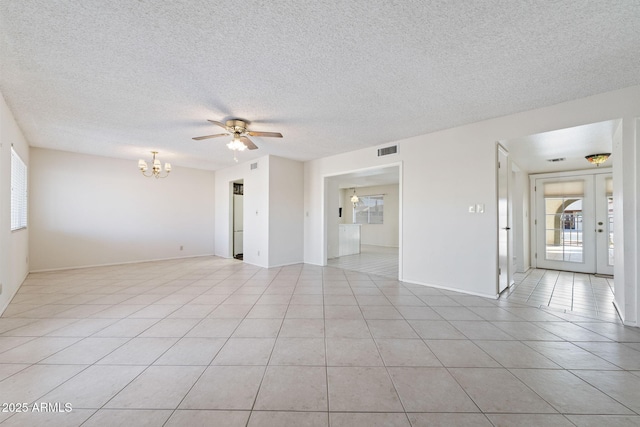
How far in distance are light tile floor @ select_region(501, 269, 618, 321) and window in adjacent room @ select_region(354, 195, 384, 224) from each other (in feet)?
18.5

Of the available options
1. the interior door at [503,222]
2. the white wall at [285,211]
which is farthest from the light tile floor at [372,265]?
the interior door at [503,222]

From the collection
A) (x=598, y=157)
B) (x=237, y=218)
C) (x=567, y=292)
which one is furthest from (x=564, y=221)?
(x=237, y=218)

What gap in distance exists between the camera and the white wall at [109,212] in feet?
17.6

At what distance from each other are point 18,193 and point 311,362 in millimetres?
5733

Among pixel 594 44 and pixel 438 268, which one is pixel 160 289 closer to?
pixel 438 268

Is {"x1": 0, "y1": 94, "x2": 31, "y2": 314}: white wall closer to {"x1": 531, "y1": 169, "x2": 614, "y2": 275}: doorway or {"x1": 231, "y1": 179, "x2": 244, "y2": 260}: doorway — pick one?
{"x1": 231, "y1": 179, "x2": 244, "y2": 260}: doorway

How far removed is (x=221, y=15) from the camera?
177 centimetres

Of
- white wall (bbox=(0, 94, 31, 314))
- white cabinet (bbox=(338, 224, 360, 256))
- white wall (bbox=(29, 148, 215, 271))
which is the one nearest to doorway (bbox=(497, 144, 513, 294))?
white cabinet (bbox=(338, 224, 360, 256))

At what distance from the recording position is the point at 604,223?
5.19 meters

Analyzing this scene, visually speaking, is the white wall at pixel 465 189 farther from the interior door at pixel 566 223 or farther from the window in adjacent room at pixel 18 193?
the window in adjacent room at pixel 18 193

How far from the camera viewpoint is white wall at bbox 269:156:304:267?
19.4 feet

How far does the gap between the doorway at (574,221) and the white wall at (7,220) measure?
9.35m

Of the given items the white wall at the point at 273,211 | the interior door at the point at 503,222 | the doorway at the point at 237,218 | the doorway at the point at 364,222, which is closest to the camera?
the interior door at the point at 503,222

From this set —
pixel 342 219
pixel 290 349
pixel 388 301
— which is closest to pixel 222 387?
pixel 290 349
